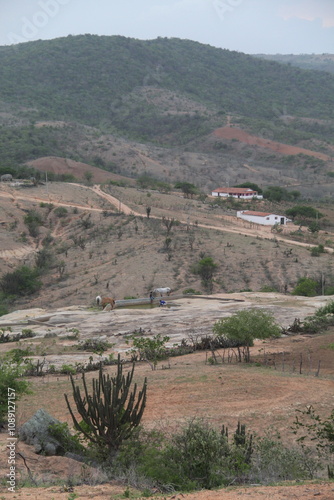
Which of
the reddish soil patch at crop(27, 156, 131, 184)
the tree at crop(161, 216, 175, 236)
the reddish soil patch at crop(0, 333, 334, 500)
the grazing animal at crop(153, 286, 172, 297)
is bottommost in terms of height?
the grazing animal at crop(153, 286, 172, 297)

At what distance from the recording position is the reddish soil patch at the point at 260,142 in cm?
9994

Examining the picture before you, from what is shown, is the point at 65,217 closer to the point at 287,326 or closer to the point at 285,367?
the point at 287,326

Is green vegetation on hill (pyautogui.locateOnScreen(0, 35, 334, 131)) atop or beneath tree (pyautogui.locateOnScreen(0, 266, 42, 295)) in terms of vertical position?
atop

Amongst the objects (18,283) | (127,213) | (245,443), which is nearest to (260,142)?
(127,213)

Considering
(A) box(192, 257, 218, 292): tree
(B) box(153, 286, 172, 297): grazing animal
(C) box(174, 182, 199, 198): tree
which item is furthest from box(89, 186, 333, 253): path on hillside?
(B) box(153, 286, 172, 297): grazing animal

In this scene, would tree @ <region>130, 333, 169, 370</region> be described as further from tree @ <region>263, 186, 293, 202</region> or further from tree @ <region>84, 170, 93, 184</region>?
tree @ <region>263, 186, 293, 202</region>

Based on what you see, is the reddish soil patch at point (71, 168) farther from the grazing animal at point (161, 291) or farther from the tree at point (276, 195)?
the grazing animal at point (161, 291)

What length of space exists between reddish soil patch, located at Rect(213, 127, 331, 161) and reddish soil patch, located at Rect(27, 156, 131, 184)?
3345cm

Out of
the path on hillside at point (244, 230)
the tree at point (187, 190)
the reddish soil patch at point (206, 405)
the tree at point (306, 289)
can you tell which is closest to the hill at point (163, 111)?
the tree at point (187, 190)

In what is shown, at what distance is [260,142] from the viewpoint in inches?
4102

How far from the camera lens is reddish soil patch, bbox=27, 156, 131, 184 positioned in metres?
75.6

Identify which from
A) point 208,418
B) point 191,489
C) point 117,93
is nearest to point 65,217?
point 208,418

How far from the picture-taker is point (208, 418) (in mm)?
12625

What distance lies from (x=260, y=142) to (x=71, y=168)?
41.7 metres
